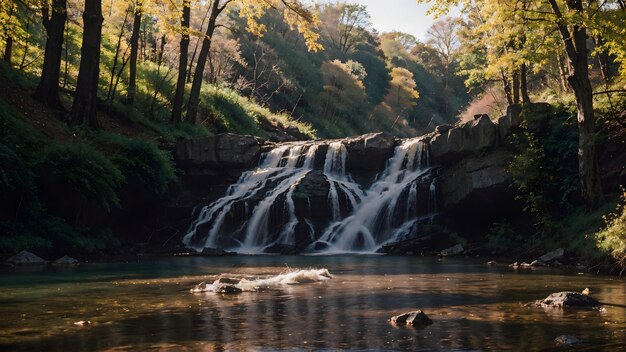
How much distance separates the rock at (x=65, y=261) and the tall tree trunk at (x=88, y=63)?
728cm

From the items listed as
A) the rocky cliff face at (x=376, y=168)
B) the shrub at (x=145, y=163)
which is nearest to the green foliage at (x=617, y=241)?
the rocky cliff face at (x=376, y=168)

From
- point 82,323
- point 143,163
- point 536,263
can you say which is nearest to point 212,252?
point 143,163

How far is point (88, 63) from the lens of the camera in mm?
23609

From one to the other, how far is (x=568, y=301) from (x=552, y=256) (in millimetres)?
8385

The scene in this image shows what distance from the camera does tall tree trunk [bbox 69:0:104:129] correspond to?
23.4 metres

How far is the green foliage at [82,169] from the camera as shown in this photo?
19.7 m

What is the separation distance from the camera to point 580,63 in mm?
17891

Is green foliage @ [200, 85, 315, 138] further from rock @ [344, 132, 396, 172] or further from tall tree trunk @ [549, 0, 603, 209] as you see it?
tall tree trunk @ [549, 0, 603, 209]

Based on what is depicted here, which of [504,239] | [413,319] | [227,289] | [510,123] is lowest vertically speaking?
[413,319]

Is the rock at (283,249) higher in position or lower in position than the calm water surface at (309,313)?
higher

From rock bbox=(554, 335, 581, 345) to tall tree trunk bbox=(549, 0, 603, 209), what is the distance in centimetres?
1208

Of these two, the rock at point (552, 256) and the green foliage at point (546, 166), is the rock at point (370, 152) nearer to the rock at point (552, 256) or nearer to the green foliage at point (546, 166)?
the green foliage at point (546, 166)

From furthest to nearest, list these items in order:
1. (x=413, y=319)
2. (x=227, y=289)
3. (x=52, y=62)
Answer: (x=52, y=62)
(x=227, y=289)
(x=413, y=319)

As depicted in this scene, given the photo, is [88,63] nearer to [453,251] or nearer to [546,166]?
[453,251]
